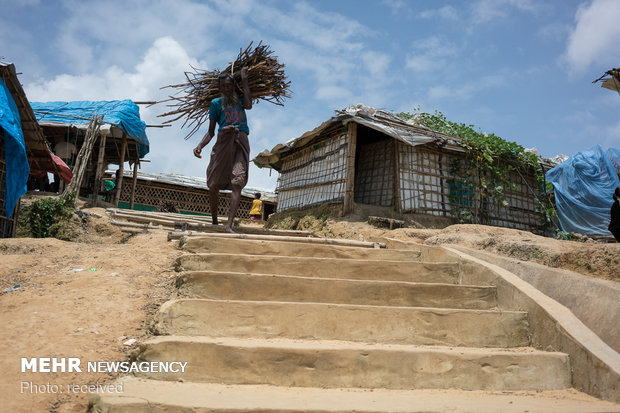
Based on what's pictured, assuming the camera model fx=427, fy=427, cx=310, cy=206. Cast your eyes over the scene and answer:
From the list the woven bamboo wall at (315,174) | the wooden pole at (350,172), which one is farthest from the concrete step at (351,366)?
the woven bamboo wall at (315,174)

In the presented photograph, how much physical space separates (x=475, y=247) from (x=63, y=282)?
347 cm

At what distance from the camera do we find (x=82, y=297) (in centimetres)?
261

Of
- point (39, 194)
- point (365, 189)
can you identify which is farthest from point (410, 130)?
point (39, 194)

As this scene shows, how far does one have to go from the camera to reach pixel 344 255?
390cm

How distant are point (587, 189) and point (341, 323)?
963cm

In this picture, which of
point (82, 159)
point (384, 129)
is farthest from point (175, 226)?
point (82, 159)

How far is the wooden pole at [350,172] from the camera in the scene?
9.02 metres

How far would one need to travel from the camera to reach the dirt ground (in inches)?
72.5

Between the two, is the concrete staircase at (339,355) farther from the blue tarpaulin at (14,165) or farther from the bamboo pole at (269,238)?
the blue tarpaulin at (14,165)

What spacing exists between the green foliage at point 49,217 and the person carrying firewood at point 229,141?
3261mm

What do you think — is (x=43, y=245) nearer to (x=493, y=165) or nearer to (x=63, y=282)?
(x=63, y=282)

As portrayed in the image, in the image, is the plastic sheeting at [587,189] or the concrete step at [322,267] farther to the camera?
the plastic sheeting at [587,189]

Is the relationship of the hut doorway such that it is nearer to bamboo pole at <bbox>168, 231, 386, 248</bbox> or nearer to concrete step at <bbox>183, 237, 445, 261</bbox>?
bamboo pole at <bbox>168, 231, 386, 248</bbox>

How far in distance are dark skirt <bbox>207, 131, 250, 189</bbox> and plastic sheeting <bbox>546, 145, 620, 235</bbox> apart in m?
8.36
